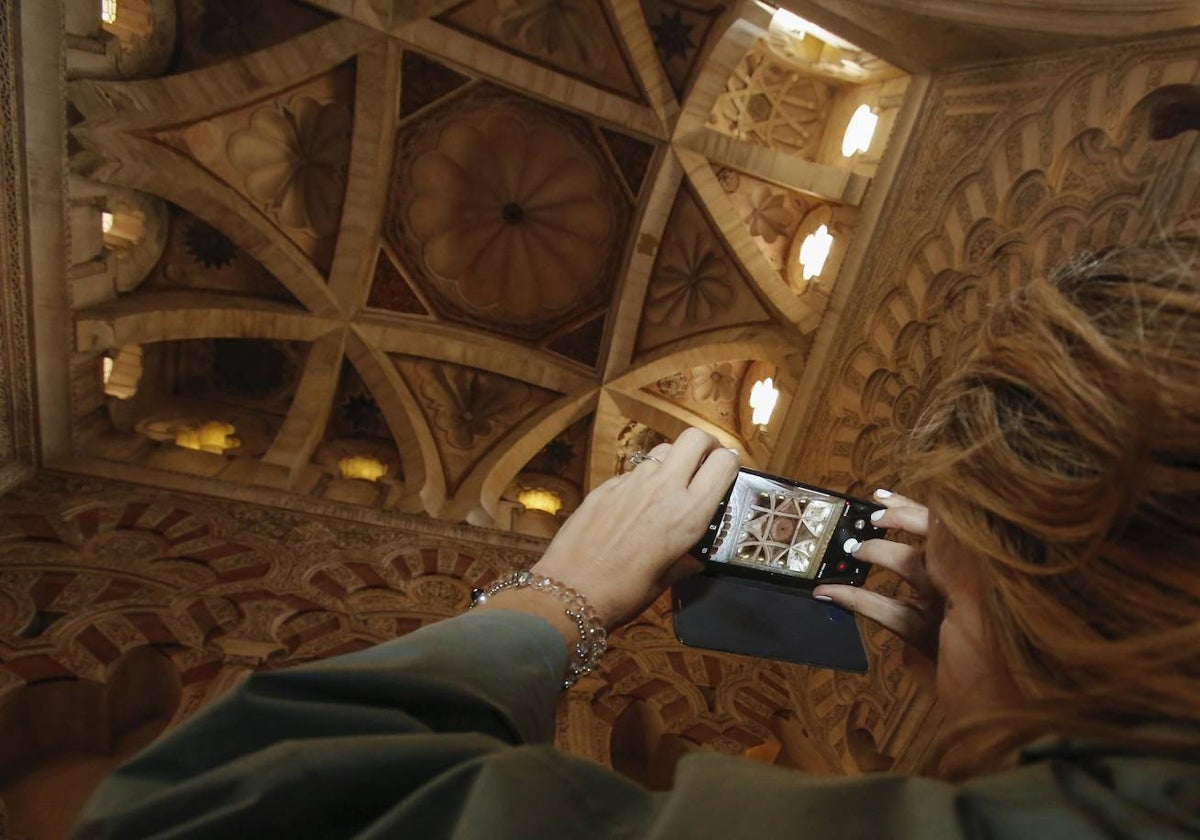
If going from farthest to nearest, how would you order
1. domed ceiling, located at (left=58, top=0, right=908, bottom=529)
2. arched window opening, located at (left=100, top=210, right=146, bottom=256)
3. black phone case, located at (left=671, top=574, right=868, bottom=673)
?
1. domed ceiling, located at (left=58, top=0, right=908, bottom=529)
2. arched window opening, located at (left=100, top=210, right=146, bottom=256)
3. black phone case, located at (left=671, top=574, right=868, bottom=673)

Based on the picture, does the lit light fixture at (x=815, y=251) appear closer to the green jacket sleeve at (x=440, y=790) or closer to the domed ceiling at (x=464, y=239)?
the domed ceiling at (x=464, y=239)

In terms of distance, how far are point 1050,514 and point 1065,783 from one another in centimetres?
27

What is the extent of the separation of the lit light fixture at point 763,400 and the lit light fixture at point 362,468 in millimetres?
3902

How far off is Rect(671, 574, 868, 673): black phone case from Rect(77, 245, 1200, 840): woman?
49 centimetres

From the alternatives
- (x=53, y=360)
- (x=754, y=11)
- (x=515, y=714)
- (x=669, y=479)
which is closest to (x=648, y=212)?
(x=754, y=11)

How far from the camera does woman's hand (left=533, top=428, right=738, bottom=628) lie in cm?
122

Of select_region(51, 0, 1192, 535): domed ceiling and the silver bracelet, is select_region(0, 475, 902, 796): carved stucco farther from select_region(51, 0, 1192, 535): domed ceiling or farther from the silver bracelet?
the silver bracelet

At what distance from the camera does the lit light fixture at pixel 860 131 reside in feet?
22.0

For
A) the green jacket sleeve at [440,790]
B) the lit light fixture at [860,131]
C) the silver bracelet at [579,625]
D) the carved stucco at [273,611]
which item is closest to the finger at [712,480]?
the silver bracelet at [579,625]

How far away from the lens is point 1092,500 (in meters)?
0.72

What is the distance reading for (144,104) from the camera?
5.98 meters

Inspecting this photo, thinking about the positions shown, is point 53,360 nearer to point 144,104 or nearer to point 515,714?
point 144,104

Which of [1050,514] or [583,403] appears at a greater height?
[1050,514]

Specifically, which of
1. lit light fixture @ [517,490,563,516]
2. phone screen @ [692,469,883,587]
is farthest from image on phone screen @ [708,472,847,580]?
lit light fixture @ [517,490,563,516]
